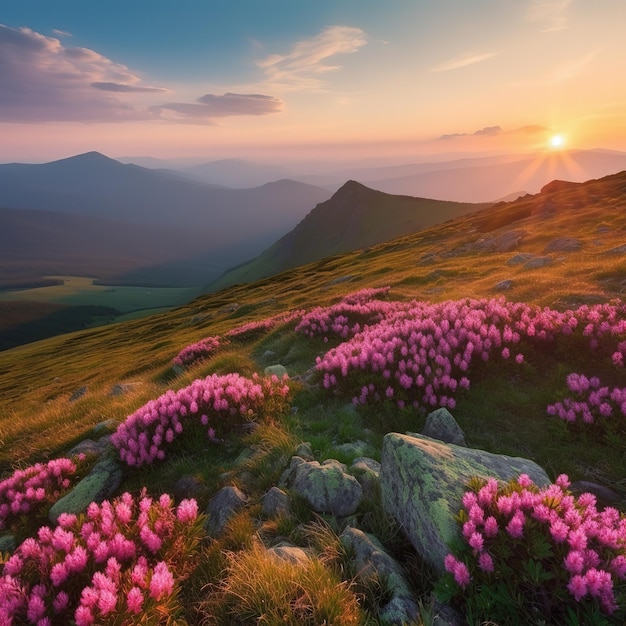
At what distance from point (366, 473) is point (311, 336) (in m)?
8.49

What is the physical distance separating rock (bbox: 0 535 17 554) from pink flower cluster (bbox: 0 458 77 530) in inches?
15.3

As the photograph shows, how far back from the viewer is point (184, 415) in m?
7.80

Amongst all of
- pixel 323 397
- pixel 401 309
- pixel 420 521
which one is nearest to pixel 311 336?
pixel 401 309

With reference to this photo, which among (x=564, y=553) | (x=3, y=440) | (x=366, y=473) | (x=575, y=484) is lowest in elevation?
(x=3, y=440)

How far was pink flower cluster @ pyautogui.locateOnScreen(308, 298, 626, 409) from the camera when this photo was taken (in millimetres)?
8180

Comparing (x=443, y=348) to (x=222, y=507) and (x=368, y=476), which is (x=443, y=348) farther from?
(x=222, y=507)

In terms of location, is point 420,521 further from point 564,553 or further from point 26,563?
point 26,563

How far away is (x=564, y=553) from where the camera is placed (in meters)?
3.68

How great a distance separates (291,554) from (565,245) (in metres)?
30.6

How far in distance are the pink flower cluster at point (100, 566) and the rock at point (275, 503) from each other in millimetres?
821

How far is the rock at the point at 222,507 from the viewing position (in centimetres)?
528

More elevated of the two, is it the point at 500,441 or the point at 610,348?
the point at 610,348

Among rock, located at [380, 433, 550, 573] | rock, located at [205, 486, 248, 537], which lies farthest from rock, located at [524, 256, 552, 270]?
rock, located at [205, 486, 248, 537]

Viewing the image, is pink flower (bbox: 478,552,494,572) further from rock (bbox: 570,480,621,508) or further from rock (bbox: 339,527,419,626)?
rock (bbox: 570,480,621,508)
